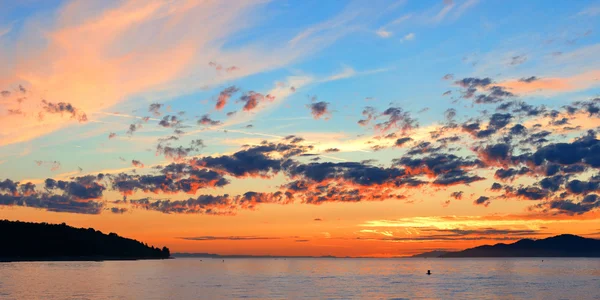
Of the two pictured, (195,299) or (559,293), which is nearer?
(195,299)

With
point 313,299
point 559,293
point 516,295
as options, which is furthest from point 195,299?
point 559,293

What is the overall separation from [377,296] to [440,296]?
13.6 meters

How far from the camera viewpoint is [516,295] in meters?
121

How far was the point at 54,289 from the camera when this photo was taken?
126375 mm

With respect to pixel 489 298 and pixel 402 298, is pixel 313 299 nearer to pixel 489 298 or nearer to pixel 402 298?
pixel 402 298

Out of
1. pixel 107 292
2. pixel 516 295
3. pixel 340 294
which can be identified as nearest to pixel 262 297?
pixel 340 294

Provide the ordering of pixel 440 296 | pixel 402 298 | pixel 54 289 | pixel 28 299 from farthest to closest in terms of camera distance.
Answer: pixel 54 289 → pixel 440 296 → pixel 402 298 → pixel 28 299

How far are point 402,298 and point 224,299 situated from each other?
3431 centimetres

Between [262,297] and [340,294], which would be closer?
[262,297]

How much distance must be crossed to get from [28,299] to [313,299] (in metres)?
52.2

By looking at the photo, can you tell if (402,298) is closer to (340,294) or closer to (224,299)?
(340,294)

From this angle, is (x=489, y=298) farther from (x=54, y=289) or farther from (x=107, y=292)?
(x=54, y=289)

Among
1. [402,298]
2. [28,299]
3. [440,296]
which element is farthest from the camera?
[440,296]

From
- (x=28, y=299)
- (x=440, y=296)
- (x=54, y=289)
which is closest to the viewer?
(x=28, y=299)
